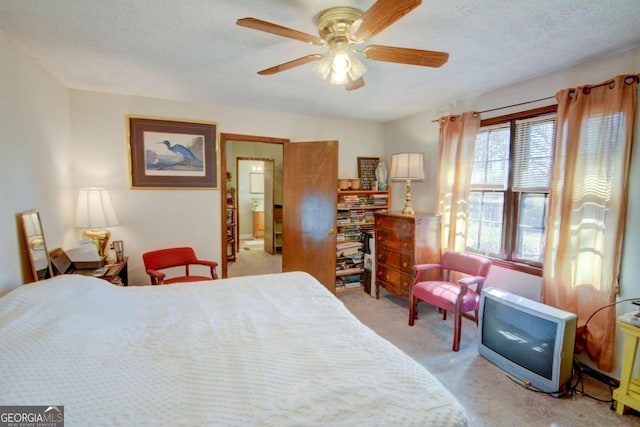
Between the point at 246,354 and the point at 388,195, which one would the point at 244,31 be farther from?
the point at 388,195

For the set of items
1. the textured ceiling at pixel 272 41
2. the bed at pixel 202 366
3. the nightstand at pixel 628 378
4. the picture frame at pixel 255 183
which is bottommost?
the nightstand at pixel 628 378

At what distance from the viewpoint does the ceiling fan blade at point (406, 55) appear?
156cm

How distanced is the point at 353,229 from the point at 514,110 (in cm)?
231

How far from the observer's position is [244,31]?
1.80 metres

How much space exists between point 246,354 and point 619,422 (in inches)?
93.0

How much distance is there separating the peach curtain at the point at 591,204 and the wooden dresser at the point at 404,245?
1.07m

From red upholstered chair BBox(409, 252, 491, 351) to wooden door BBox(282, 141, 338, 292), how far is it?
3.77 feet

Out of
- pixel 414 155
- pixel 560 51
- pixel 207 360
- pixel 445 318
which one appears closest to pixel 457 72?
pixel 560 51

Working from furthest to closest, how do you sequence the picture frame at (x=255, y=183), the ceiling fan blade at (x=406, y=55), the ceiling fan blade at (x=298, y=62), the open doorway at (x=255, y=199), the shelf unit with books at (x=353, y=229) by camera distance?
the picture frame at (x=255, y=183), the open doorway at (x=255, y=199), the shelf unit with books at (x=353, y=229), the ceiling fan blade at (x=298, y=62), the ceiling fan blade at (x=406, y=55)

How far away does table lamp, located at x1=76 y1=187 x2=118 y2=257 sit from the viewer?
2.80 m

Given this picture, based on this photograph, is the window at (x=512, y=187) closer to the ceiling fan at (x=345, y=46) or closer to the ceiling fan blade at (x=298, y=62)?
the ceiling fan at (x=345, y=46)

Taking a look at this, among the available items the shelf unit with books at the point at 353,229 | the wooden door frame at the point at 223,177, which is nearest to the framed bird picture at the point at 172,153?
the wooden door frame at the point at 223,177

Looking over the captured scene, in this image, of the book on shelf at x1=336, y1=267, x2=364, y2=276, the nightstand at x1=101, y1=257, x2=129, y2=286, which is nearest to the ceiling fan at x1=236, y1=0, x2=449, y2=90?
the nightstand at x1=101, y1=257, x2=129, y2=286

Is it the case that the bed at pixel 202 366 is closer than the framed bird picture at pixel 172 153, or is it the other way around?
the bed at pixel 202 366
